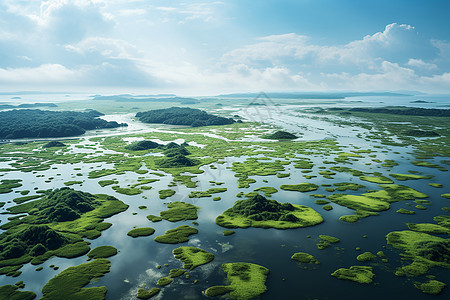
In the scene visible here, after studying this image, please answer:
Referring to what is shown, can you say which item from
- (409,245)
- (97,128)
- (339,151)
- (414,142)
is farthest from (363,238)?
(97,128)

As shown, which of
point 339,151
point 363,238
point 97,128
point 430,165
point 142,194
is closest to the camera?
point 363,238

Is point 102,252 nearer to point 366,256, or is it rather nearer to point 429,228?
point 366,256

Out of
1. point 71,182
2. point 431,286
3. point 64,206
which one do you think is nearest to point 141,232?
point 64,206

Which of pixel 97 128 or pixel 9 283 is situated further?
pixel 97 128

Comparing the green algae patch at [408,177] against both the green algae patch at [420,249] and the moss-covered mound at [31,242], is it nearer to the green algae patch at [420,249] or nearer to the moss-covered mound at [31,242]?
the green algae patch at [420,249]

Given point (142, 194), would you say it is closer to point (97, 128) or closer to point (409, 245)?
point (409, 245)

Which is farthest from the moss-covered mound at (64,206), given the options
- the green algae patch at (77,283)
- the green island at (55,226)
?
the green algae patch at (77,283)

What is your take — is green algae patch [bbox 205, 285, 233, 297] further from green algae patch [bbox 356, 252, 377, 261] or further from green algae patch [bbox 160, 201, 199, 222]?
green algae patch [bbox 160, 201, 199, 222]
